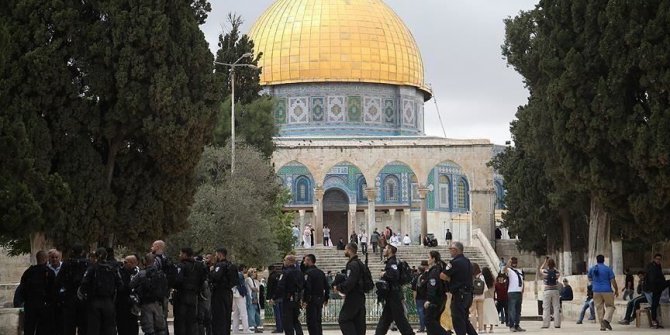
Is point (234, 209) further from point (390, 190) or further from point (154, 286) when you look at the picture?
point (390, 190)

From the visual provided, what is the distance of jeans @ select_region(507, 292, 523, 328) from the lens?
806 inches

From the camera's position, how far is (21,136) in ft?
55.4

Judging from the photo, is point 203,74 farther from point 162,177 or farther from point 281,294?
point 281,294

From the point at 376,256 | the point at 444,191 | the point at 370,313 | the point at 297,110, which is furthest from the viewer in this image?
the point at 297,110

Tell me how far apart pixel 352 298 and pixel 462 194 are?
37.7 meters

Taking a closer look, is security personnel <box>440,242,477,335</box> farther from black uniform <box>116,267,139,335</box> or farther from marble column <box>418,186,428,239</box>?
marble column <box>418,186,428,239</box>

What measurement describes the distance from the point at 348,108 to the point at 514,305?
107 feet

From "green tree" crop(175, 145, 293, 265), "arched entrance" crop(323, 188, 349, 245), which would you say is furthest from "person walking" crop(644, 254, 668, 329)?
"arched entrance" crop(323, 188, 349, 245)

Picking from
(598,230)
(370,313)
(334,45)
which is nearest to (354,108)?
(334,45)

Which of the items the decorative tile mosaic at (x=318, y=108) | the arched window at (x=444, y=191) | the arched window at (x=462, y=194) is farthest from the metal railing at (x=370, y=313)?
the decorative tile mosaic at (x=318, y=108)

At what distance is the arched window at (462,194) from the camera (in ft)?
171

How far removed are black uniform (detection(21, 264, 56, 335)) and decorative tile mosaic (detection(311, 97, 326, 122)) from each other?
124 feet

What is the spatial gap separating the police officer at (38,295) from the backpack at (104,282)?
0.86m

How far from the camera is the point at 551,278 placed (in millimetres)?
20562
